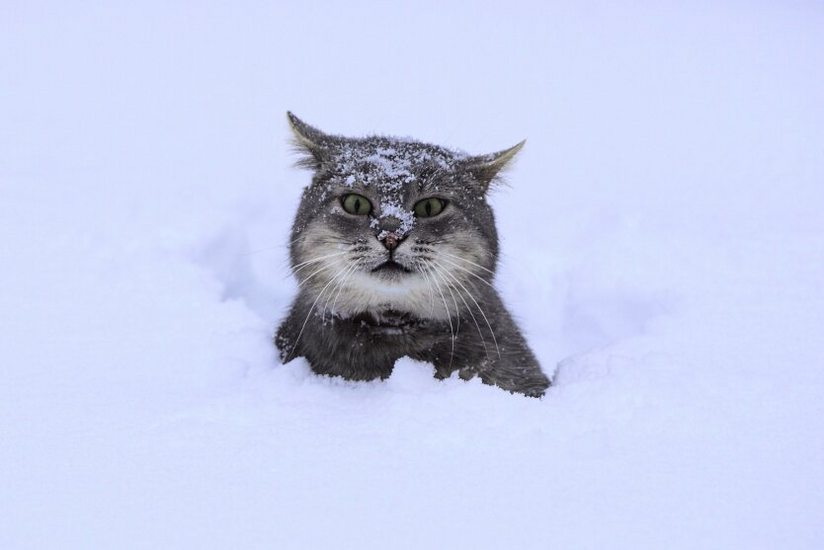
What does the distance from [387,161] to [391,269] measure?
2.19 ft

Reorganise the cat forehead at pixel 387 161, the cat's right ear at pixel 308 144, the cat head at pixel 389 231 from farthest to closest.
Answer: the cat's right ear at pixel 308 144
the cat forehead at pixel 387 161
the cat head at pixel 389 231

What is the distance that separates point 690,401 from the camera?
3375mm

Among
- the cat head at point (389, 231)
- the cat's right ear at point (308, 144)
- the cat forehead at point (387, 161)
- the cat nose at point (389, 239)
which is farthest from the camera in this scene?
the cat's right ear at point (308, 144)

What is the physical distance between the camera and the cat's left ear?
423 centimetres

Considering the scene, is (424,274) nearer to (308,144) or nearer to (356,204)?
(356,204)

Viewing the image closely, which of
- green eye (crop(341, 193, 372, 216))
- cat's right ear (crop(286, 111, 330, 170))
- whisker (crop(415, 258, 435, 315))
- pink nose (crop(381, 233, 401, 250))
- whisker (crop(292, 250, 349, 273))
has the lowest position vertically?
whisker (crop(415, 258, 435, 315))

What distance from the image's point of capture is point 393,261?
11.6 feet

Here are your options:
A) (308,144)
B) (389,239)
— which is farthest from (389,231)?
(308,144)

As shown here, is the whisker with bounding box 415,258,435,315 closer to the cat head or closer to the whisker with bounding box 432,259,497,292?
the cat head

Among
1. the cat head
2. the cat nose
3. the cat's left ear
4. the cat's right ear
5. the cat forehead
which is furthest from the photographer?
the cat's left ear

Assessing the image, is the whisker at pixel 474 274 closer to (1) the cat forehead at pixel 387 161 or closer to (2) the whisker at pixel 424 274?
(2) the whisker at pixel 424 274

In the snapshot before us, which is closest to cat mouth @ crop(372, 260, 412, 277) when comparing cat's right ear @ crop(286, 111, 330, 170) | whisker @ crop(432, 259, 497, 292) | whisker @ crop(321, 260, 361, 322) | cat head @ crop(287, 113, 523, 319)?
cat head @ crop(287, 113, 523, 319)

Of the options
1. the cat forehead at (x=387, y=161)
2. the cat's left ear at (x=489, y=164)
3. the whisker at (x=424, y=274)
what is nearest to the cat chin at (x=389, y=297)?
the whisker at (x=424, y=274)

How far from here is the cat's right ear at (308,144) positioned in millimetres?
4094
